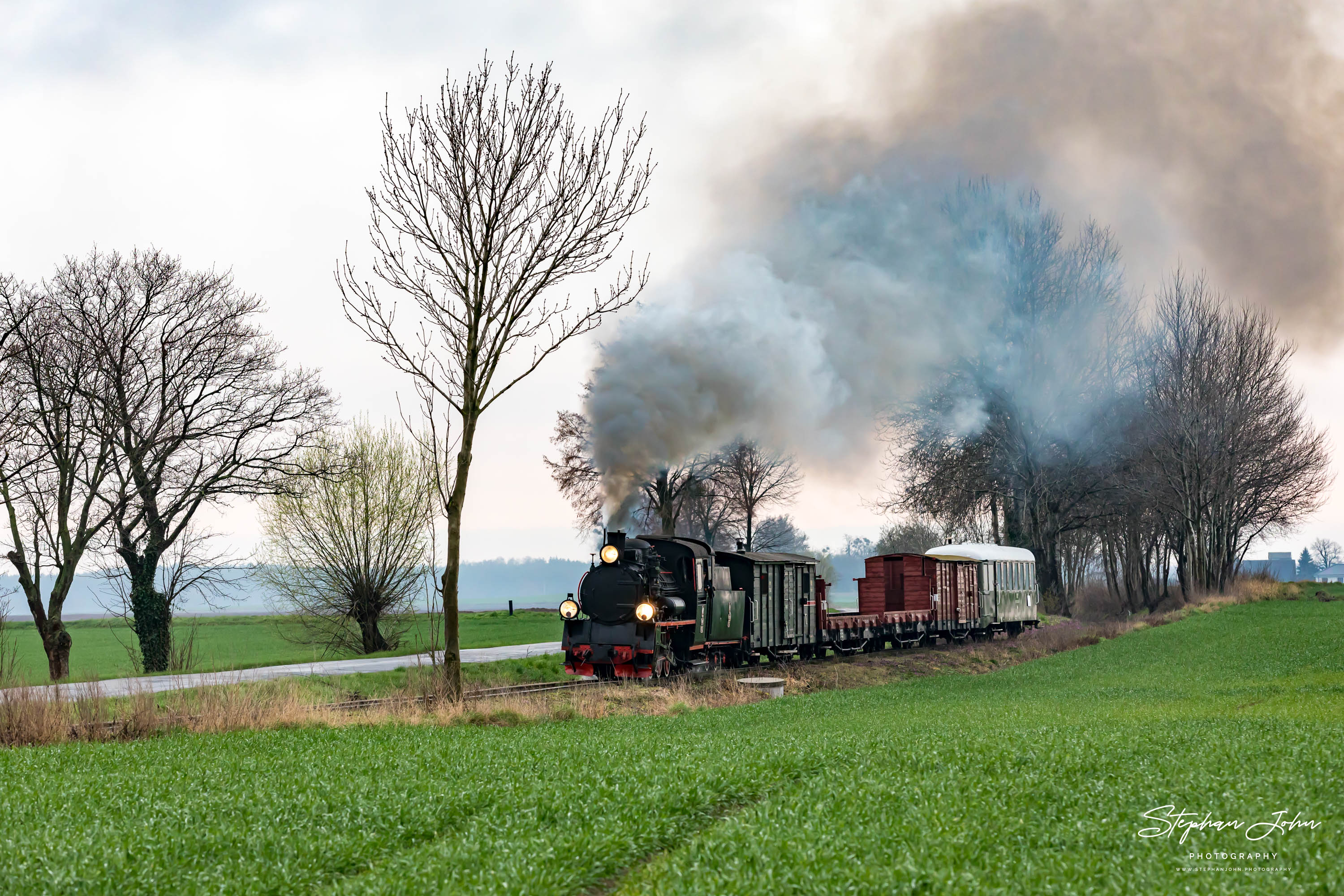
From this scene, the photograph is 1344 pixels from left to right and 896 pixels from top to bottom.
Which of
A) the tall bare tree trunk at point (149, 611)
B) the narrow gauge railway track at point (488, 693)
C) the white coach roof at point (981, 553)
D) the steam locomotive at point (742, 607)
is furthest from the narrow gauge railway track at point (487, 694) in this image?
the white coach roof at point (981, 553)

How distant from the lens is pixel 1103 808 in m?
6.84

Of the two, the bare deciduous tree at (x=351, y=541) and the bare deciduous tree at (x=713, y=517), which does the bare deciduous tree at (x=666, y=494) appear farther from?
the bare deciduous tree at (x=351, y=541)

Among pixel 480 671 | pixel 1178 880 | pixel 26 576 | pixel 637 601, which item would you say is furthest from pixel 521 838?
pixel 26 576

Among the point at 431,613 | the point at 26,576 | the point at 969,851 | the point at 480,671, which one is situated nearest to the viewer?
the point at 969,851

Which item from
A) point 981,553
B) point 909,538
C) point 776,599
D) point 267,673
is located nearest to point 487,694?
point 267,673

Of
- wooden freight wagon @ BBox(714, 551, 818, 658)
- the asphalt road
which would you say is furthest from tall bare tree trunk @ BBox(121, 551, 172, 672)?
wooden freight wagon @ BBox(714, 551, 818, 658)

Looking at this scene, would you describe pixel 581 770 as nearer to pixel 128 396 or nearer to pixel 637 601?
pixel 637 601

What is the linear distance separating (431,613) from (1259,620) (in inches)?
1258

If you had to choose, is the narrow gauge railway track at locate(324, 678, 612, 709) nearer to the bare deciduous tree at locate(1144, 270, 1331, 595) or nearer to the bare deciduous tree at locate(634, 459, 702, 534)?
the bare deciduous tree at locate(634, 459, 702, 534)

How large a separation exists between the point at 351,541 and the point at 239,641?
56.0 feet

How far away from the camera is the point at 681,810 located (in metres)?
7.60

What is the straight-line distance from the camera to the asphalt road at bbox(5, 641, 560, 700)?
1403cm

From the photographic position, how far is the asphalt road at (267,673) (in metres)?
14.0

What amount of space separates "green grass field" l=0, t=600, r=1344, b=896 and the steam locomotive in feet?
26.5
